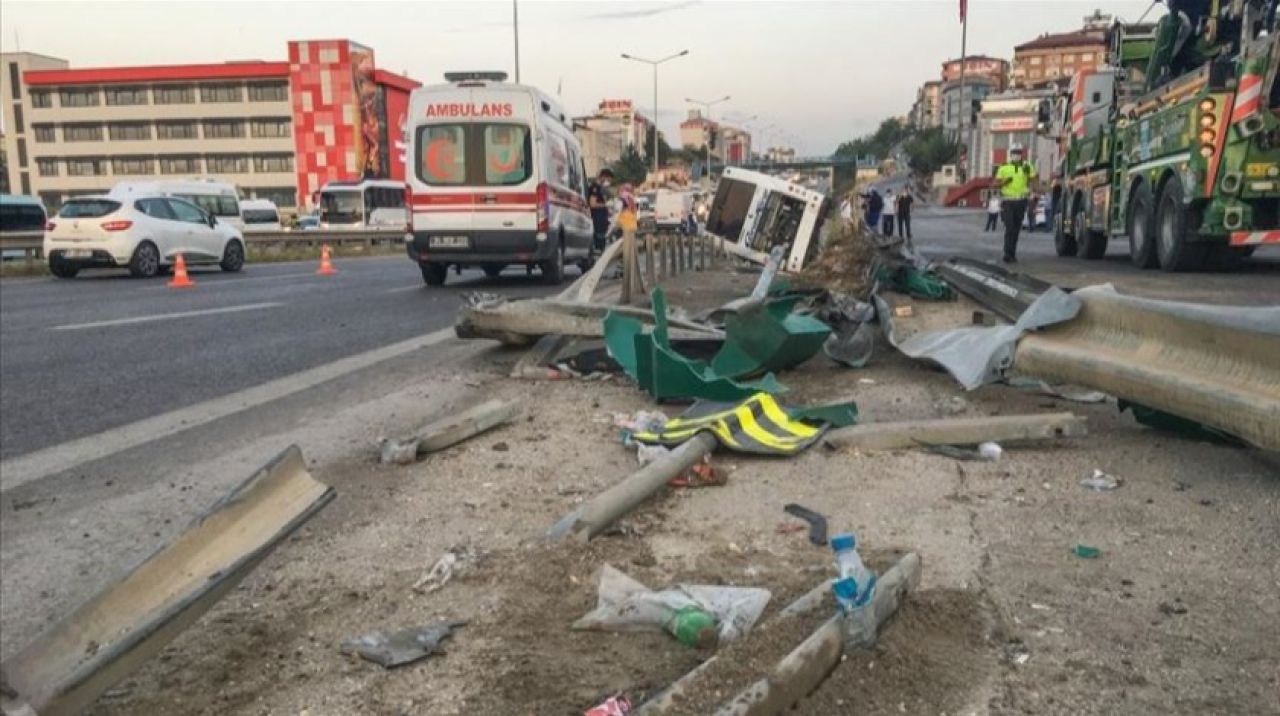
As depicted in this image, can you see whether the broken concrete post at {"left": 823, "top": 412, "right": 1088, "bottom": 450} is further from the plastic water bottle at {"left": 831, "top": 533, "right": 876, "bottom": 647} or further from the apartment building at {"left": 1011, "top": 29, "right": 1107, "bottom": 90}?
the apartment building at {"left": 1011, "top": 29, "right": 1107, "bottom": 90}

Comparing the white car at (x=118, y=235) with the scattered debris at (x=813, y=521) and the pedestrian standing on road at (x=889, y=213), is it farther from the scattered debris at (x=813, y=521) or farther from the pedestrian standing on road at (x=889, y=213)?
the pedestrian standing on road at (x=889, y=213)

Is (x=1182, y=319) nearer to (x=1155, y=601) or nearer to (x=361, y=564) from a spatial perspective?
(x=1155, y=601)

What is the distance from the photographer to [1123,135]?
15.0 metres

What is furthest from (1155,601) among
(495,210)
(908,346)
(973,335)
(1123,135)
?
(1123,135)

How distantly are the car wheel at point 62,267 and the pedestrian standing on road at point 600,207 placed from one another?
10156 mm

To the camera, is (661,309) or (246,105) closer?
(661,309)

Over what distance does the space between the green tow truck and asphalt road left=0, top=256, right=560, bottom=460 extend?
8443 mm

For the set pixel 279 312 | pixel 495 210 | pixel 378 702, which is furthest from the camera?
pixel 495 210

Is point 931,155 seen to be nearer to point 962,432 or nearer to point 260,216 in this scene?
point 260,216

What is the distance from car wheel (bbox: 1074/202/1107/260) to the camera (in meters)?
17.0

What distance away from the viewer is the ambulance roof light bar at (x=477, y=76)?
48.8 feet

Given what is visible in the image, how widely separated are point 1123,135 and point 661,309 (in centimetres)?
1229

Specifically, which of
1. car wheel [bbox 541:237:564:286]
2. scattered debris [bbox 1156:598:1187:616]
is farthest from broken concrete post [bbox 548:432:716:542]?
car wheel [bbox 541:237:564:286]

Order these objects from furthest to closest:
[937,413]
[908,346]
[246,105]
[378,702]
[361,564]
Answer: [246,105]
[908,346]
[937,413]
[361,564]
[378,702]
